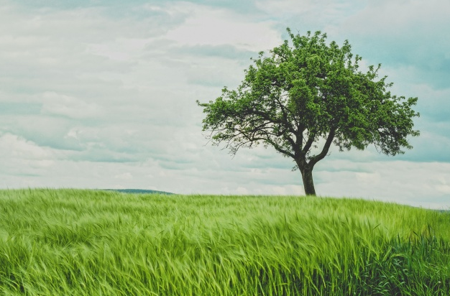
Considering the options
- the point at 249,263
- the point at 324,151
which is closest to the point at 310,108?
the point at 324,151

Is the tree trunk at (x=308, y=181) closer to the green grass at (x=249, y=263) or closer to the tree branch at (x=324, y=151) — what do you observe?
the tree branch at (x=324, y=151)

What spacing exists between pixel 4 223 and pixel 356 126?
2049 cm

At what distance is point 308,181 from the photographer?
87.1 ft

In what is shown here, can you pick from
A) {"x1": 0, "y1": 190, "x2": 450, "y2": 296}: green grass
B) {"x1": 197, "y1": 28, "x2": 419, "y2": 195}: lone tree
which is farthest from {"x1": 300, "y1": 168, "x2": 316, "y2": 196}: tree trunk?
{"x1": 0, "y1": 190, "x2": 450, "y2": 296}: green grass

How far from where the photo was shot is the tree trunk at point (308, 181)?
2638 cm

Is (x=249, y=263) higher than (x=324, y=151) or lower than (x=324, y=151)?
lower

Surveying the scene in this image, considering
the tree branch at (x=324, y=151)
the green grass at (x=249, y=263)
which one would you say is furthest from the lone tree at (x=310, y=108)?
the green grass at (x=249, y=263)

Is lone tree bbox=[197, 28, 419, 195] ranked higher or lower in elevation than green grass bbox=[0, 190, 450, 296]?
higher

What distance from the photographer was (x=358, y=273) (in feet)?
14.8

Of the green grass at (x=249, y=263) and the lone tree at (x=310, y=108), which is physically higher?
the lone tree at (x=310, y=108)

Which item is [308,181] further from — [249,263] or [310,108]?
[249,263]

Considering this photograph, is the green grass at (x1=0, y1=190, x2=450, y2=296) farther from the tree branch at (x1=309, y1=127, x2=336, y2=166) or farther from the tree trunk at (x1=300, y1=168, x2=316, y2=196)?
the tree branch at (x1=309, y1=127, x2=336, y2=166)

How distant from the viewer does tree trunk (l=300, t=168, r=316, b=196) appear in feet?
86.5

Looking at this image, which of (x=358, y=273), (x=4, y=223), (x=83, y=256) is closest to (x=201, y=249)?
(x=83, y=256)
